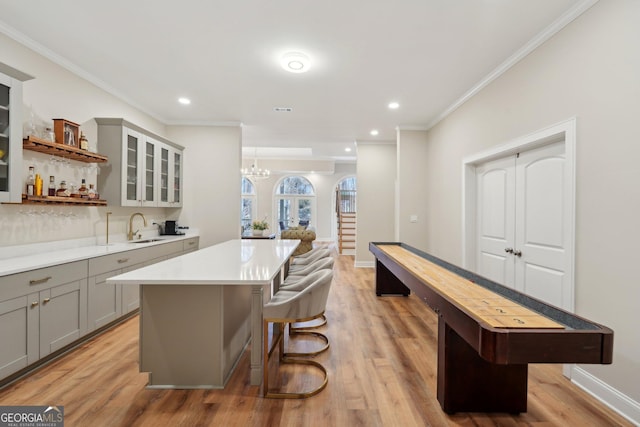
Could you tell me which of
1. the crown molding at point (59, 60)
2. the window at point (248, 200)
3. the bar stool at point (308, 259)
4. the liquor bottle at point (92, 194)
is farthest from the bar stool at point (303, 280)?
the window at point (248, 200)

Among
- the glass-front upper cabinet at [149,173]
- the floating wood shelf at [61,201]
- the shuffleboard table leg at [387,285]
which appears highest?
the glass-front upper cabinet at [149,173]

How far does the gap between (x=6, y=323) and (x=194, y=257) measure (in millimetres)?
1254

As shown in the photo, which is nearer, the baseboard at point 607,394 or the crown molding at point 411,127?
the baseboard at point 607,394

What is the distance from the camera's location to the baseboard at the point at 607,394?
179cm

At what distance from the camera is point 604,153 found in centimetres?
201

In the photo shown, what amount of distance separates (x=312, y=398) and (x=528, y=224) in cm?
258

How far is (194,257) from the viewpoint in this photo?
2602 millimetres

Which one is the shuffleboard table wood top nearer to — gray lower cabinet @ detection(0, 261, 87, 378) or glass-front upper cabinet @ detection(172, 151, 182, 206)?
gray lower cabinet @ detection(0, 261, 87, 378)

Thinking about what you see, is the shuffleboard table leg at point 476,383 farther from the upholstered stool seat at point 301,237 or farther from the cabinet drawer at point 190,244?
the upholstered stool seat at point 301,237

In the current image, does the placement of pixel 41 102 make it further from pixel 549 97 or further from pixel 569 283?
pixel 569 283

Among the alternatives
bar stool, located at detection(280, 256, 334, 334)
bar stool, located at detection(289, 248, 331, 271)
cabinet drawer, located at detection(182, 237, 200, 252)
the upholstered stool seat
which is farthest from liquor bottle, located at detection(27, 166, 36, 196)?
the upholstered stool seat

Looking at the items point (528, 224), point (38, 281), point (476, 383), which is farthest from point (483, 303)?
point (38, 281)

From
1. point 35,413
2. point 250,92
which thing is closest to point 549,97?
point 250,92

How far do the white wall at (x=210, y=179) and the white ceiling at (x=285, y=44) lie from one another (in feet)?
2.63
